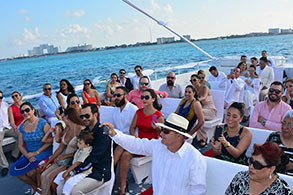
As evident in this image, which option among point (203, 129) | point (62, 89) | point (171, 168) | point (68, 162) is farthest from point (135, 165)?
point (62, 89)

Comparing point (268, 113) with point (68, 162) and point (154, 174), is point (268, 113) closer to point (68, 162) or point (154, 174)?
point (154, 174)


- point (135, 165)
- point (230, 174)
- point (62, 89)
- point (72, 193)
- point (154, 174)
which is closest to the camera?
point (230, 174)

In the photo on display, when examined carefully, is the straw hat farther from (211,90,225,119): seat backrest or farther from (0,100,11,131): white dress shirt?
(0,100,11,131): white dress shirt

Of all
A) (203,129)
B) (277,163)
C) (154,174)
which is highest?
(277,163)

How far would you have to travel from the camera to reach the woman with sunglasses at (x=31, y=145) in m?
3.11

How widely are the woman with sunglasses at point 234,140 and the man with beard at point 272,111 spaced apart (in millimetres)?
884

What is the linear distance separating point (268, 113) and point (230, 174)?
62.2 inches

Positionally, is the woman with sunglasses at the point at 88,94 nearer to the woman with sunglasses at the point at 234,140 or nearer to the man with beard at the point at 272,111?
the man with beard at the point at 272,111

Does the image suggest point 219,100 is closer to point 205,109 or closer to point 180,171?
point 205,109

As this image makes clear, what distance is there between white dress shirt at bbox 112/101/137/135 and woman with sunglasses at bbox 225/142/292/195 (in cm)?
194

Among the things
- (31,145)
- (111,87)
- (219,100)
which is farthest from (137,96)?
(31,145)

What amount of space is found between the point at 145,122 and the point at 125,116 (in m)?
0.38

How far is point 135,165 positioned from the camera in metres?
3.04

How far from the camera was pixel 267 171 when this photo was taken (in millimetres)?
1568
